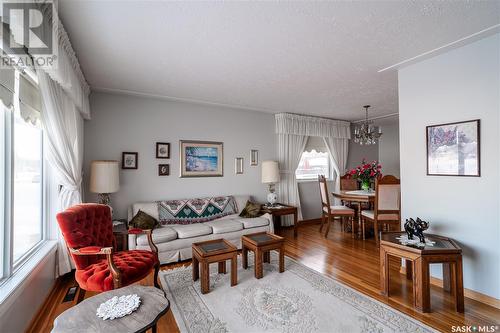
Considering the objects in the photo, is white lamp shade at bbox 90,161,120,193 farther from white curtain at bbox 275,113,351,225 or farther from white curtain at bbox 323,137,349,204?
white curtain at bbox 323,137,349,204

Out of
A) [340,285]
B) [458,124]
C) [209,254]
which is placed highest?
[458,124]

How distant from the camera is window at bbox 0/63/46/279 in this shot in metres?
1.77

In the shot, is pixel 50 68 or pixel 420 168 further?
pixel 420 168

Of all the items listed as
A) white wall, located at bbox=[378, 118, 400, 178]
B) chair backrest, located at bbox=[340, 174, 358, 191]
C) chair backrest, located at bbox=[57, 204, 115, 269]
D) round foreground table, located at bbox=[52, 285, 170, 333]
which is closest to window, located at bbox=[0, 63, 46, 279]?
chair backrest, located at bbox=[57, 204, 115, 269]

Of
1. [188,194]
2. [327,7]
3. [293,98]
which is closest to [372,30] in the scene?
[327,7]

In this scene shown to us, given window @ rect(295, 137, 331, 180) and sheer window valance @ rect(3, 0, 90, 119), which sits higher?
sheer window valance @ rect(3, 0, 90, 119)

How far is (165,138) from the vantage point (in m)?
4.11

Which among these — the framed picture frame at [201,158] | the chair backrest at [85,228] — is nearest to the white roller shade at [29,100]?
the chair backrest at [85,228]

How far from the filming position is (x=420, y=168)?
8.96 feet

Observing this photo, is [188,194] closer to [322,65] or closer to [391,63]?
[322,65]

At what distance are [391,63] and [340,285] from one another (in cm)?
262

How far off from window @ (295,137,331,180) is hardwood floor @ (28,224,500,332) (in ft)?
5.79

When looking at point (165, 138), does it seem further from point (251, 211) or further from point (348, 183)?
point (348, 183)

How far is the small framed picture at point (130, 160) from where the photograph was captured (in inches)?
148
